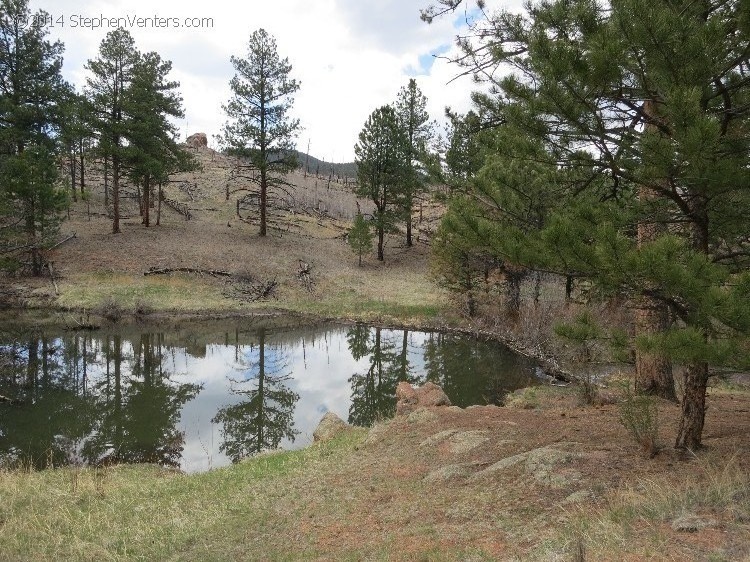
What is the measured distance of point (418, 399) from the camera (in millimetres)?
10906

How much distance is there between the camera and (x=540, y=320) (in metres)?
17.9

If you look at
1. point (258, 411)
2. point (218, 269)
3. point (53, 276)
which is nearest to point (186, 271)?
point (218, 269)

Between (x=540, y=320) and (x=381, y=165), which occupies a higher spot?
(x=381, y=165)

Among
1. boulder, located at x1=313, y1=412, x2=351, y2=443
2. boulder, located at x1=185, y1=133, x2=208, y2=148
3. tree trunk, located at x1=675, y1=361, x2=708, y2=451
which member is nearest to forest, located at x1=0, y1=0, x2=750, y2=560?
tree trunk, located at x1=675, y1=361, x2=708, y2=451

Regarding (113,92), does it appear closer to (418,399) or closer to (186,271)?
(186,271)

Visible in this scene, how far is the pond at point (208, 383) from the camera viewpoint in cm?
1118

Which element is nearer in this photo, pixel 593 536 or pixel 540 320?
pixel 593 536

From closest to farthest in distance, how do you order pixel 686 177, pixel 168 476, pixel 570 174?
pixel 686 177 → pixel 570 174 → pixel 168 476

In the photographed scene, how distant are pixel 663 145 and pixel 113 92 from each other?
32.4 m

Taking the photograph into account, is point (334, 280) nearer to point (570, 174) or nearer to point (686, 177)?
point (570, 174)

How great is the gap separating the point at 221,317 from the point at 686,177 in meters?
21.7

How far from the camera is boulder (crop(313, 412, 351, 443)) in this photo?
1037 centimetres

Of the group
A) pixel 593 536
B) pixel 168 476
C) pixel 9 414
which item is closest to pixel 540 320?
pixel 168 476

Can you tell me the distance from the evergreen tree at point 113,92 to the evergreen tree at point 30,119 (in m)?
1.72
